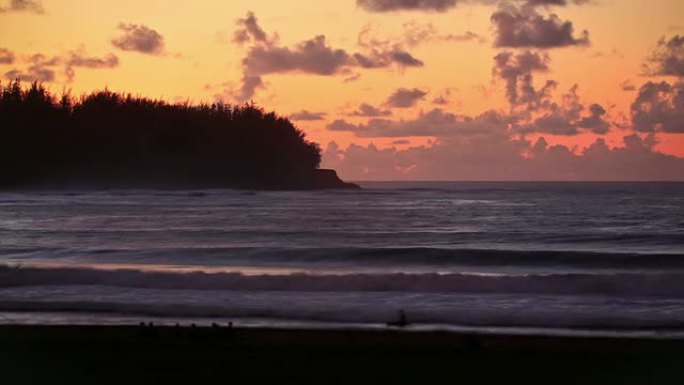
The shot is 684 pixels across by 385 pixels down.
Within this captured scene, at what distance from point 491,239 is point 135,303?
16979mm

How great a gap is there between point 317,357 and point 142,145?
92490 millimetres

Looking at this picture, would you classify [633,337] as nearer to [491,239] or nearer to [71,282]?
[71,282]

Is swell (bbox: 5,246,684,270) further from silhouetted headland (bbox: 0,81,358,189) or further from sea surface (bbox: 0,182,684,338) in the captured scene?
silhouetted headland (bbox: 0,81,358,189)

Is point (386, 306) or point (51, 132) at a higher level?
point (51, 132)

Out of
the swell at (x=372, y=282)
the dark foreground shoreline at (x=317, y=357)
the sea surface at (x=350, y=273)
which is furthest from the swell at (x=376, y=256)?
the dark foreground shoreline at (x=317, y=357)

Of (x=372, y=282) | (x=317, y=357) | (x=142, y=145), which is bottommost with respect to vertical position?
(x=372, y=282)

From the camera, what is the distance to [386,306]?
12.2 metres

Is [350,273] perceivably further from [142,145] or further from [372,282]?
[142,145]

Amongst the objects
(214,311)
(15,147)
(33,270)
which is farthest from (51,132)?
(214,311)

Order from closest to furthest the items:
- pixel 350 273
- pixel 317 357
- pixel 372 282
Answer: pixel 317 357 → pixel 372 282 → pixel 350 273

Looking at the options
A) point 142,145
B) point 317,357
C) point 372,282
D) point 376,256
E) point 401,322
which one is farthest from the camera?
point 142,145

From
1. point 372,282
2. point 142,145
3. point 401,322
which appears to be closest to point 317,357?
point 401,322

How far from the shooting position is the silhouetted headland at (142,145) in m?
87.9

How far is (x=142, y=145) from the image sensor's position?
316 feet
